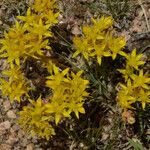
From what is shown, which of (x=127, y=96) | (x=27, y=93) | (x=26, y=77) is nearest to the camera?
(x=127, y=96)

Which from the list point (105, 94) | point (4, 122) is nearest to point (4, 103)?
point (4, 122)

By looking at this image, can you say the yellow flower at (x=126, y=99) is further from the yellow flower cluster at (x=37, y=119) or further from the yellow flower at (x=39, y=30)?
the yellow flower at (x=39, y=30)

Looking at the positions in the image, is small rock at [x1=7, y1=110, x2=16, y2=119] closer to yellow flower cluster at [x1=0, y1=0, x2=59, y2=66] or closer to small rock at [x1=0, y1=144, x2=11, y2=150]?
small rock at [x1=0, y1=144, x2=11, y2=150]

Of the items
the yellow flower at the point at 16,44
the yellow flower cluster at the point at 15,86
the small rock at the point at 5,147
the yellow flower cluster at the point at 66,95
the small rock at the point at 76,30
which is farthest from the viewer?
the small rock at the point at 76,30

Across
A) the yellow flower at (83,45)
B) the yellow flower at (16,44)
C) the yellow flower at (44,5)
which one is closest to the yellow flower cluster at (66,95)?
the yellow flower at (83,45)

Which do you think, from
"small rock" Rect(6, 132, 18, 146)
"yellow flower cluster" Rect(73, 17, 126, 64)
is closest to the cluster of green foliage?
"yellow flower cluster" Rect(73, 17, 126, 64)

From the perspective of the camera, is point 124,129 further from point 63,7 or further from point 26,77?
point 63,7

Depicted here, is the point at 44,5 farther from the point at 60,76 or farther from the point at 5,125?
the point at 5,125

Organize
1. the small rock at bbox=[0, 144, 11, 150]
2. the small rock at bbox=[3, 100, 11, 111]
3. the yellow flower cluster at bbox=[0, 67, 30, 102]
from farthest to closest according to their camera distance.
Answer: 1. the small rock at bbox=[3, 100, 11, 111]
2. the small rock at bbox=[0, 144, 11, 150]
3. the yellow flower cluster at bbox=[0, 67, 30, 102]
